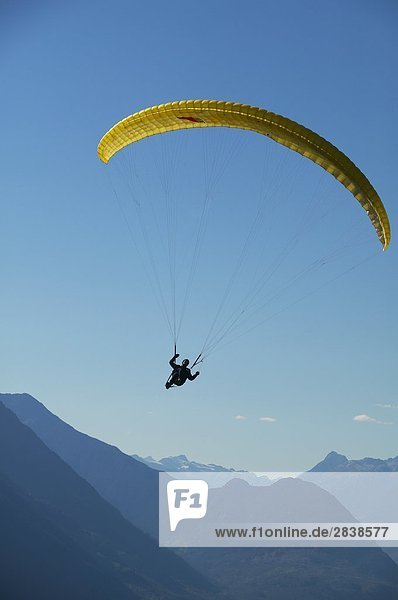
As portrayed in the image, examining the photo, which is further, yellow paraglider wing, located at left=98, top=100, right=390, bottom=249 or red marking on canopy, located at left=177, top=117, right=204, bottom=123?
red marking on canopy, located at left=177, top=117, right=204, bottom=123

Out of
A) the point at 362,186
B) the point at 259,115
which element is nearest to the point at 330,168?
the point at 362,186

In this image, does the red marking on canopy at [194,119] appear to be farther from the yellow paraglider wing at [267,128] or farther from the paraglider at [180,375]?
the paraglider at [180,375]

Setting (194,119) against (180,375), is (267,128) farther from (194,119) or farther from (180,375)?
(180,375)

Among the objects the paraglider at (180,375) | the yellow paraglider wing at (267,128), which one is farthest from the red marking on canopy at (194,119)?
the paraglider at (180,375)

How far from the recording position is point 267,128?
109ft

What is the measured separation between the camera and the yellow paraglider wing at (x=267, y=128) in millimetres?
32875

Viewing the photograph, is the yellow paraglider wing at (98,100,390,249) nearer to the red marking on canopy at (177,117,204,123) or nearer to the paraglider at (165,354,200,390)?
the red marking on canopy at (177,117,204,123)

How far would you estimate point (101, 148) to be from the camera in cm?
3681

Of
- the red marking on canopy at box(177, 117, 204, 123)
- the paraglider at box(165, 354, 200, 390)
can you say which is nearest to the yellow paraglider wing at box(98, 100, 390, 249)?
the red marking on canopy at box(177, 117, 204, 123)

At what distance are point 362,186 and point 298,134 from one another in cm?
365

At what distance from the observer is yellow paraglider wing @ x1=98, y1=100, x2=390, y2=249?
32875 mm

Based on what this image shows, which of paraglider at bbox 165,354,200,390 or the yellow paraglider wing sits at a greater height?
the yellow paraglider wing

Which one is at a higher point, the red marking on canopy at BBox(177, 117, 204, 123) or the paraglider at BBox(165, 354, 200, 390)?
the red marking on canopy at BBox(177, 117, 204, 123)

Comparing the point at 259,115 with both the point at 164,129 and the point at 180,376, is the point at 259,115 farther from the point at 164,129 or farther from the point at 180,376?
the point at 180,376
